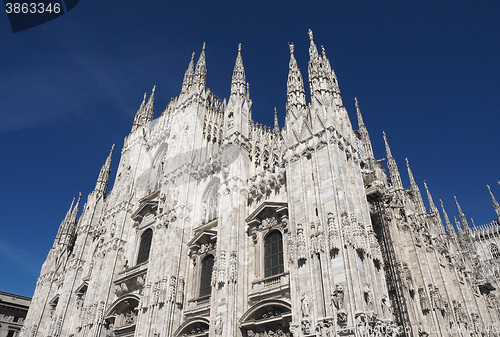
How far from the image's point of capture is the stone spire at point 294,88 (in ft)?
75.9

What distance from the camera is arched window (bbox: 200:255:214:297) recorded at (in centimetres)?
→ 2158

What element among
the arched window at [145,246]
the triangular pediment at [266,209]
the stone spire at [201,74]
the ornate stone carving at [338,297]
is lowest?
the ornate stone carving at [338,297]

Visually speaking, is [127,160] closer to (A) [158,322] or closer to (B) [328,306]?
(A) [158,322]

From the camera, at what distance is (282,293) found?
1756cm

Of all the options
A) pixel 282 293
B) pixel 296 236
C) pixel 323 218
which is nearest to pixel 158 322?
pixel 282 293

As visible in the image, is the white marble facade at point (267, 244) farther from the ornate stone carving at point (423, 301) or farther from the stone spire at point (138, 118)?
the stone spire at point (138, 118)

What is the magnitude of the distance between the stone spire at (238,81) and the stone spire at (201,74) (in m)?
4.57

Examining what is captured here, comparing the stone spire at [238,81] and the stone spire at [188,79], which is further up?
A: the stone spire at [188,79]

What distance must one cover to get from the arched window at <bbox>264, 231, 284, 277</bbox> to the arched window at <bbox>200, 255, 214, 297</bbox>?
4037mm

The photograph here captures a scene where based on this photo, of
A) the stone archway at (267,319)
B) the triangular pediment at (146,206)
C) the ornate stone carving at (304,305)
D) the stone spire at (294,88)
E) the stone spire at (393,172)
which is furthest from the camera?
the triangular pediment at (146,206)

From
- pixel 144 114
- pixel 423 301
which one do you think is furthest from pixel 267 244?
pixel 144 114

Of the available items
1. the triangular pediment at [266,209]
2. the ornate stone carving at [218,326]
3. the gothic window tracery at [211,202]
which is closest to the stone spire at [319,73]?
the triangular pediment at [266,209]

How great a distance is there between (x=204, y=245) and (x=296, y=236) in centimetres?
793

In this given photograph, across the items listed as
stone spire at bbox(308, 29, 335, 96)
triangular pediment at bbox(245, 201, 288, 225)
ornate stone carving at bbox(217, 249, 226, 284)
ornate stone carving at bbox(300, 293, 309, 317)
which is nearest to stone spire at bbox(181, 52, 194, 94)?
stone spire at bbox(308, 29, 335, 96)
